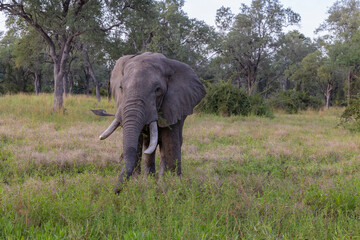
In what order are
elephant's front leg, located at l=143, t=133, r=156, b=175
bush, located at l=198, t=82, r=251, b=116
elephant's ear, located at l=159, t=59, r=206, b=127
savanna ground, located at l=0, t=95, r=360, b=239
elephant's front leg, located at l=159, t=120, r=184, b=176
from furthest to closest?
bush, located at l=198, t=82, r=251, b=116
elephant's front leg, located at l=143, t=133, r=156, b=175
elephant's front leg, located at l=159, t=120, r=184, b=176
elephant's ear, located at l=159, t=59, r=206, b=127
savanna ground, located at l=0, t=95, r=360, b=239

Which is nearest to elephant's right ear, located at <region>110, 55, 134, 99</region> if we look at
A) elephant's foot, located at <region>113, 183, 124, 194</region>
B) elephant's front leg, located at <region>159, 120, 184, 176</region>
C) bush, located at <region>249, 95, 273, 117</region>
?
elephant's front leg, located at <region>159, 120, 184, 176</region>

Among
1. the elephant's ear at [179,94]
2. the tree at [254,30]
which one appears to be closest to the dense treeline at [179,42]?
the tree at [254,30]

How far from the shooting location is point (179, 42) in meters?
24.0

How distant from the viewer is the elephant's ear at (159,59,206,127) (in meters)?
3.72

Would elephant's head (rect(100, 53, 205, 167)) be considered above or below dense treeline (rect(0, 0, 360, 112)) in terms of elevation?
below

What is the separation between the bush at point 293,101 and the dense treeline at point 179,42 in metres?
0.07

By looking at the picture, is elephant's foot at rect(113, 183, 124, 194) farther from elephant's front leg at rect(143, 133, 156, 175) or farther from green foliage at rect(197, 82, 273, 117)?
green foliage at rect(197, 82, 273, 117)

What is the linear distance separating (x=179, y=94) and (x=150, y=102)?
63 cm

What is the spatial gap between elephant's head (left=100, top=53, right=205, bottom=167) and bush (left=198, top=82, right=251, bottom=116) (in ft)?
33.2

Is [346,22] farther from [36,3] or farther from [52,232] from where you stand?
[52,232]

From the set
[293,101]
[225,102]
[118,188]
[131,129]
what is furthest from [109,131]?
[293,101]

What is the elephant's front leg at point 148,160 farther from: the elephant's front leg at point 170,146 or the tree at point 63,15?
the tree at point 63,15

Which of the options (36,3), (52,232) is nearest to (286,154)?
(52,232)

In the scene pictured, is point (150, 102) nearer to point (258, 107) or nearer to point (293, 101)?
point (258, 107)
